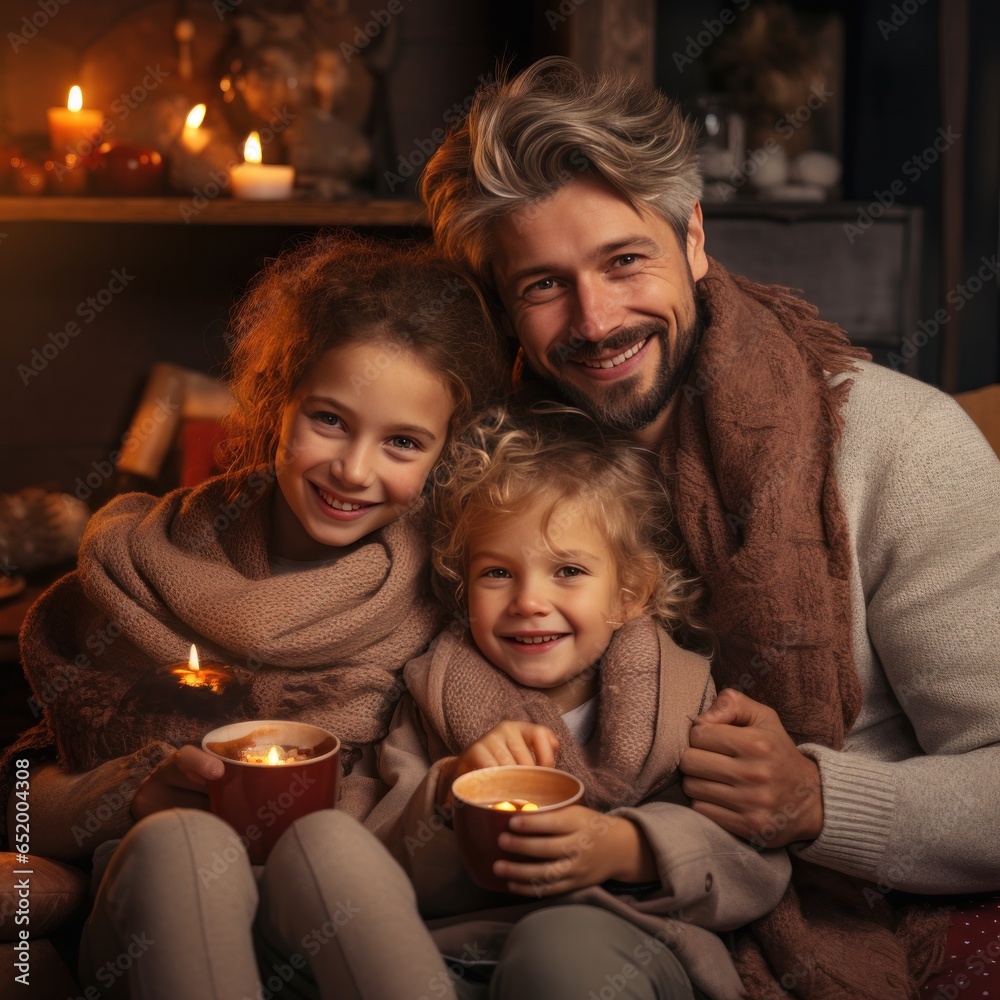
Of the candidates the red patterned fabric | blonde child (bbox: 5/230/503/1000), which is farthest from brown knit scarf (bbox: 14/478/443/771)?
the red patterned fabric

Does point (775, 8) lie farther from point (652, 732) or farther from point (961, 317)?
point (652, 732)

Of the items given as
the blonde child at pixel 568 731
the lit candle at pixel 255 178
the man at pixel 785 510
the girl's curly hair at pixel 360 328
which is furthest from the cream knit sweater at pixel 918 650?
the lit candle at pixel 255 178

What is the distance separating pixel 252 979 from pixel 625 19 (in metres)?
1.97

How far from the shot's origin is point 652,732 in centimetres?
128

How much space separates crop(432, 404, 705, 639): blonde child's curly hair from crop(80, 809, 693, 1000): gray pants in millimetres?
429

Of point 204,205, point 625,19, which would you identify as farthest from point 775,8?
point 204,205

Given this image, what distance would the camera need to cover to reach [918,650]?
4.32ft

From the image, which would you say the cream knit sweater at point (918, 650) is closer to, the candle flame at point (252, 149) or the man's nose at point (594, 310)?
the man's nose at point (594, 310)

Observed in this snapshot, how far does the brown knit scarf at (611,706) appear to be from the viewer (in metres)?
1.26

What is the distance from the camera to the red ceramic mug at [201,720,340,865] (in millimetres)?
1084

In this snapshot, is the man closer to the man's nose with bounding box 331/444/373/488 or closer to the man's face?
the man's face

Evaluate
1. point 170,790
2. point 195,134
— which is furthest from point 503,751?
point 195,134

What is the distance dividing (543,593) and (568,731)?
16 cm

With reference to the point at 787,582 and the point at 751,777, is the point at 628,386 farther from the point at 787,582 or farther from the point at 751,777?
the point at 751,777
